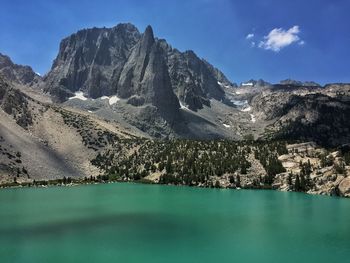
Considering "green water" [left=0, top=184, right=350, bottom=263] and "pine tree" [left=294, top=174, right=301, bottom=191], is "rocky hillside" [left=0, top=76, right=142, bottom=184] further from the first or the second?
"pine tree" [left=294, top=174, right=301, bottom=191]

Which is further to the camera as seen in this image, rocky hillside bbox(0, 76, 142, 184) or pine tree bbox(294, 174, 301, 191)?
rocky hillside bbox(0, 76, 142, 184)

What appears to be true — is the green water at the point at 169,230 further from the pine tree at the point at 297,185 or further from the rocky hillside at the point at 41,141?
the rocky hillside at the point at 41,141

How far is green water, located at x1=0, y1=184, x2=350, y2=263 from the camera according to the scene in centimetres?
4028

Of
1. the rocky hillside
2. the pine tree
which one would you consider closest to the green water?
the pine tree

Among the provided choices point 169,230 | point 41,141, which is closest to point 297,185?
point 169,230

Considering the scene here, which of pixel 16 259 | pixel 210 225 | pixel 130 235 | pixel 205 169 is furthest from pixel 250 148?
pixel 16 259

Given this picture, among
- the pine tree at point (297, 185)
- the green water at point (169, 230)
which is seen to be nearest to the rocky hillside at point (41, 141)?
the green water at point (169, 230)

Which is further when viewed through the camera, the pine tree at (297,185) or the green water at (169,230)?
the pine tree at (297,185)

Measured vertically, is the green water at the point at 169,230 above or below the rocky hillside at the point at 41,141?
below

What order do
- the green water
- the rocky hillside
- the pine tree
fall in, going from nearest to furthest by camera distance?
the green water, the pine tree, the rocky hillside

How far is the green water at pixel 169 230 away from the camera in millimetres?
40281

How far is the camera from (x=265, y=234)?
51.9 m

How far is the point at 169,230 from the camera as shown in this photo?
171ft

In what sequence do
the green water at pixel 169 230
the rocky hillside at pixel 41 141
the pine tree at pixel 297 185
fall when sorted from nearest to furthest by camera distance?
the green water at pixel 169 230, the pine tree at pixel 297 185, the rocky hillside at pixel 41 141
